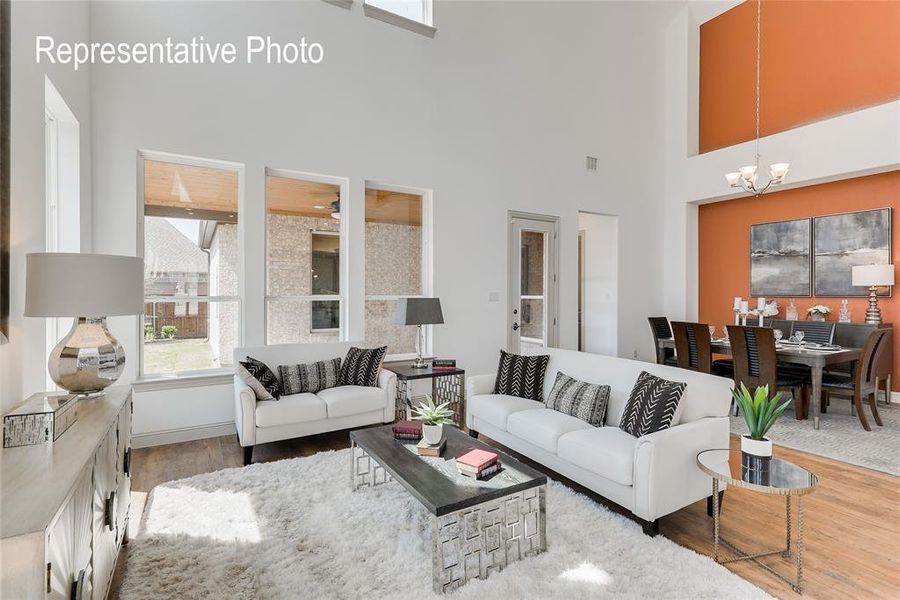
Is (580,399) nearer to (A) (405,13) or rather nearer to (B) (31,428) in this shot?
(B) (31,428)

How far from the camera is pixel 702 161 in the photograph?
22.9ft

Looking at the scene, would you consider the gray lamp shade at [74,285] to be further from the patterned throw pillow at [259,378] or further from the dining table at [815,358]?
the dining table at [815,358]

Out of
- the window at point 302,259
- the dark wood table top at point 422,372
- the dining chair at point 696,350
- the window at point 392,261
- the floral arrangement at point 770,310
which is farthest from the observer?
the floral arrangement at point 770,310

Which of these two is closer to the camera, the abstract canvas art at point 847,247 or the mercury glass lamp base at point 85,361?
the mercury glass lamp base at point 85,361

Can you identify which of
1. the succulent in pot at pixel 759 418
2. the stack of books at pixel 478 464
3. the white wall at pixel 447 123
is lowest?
the stack of books at pixel 478 464

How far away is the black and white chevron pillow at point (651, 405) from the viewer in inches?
105

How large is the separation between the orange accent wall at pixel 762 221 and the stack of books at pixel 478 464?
592cm

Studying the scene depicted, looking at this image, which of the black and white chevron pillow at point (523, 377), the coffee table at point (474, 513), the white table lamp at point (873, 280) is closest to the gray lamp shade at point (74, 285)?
the coffee table at point (474, 513)

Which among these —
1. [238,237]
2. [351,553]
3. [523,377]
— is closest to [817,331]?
[523,377]

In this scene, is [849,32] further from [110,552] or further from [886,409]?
[110,552]

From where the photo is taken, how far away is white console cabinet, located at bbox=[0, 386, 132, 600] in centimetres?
110

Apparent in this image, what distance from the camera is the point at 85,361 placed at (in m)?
2.27

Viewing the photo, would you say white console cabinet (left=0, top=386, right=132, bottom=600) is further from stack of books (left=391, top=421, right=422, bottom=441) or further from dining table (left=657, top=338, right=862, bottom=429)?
dining table (left=657, top=338, right=862, bottom=429)

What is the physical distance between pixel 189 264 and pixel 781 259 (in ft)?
23.9
